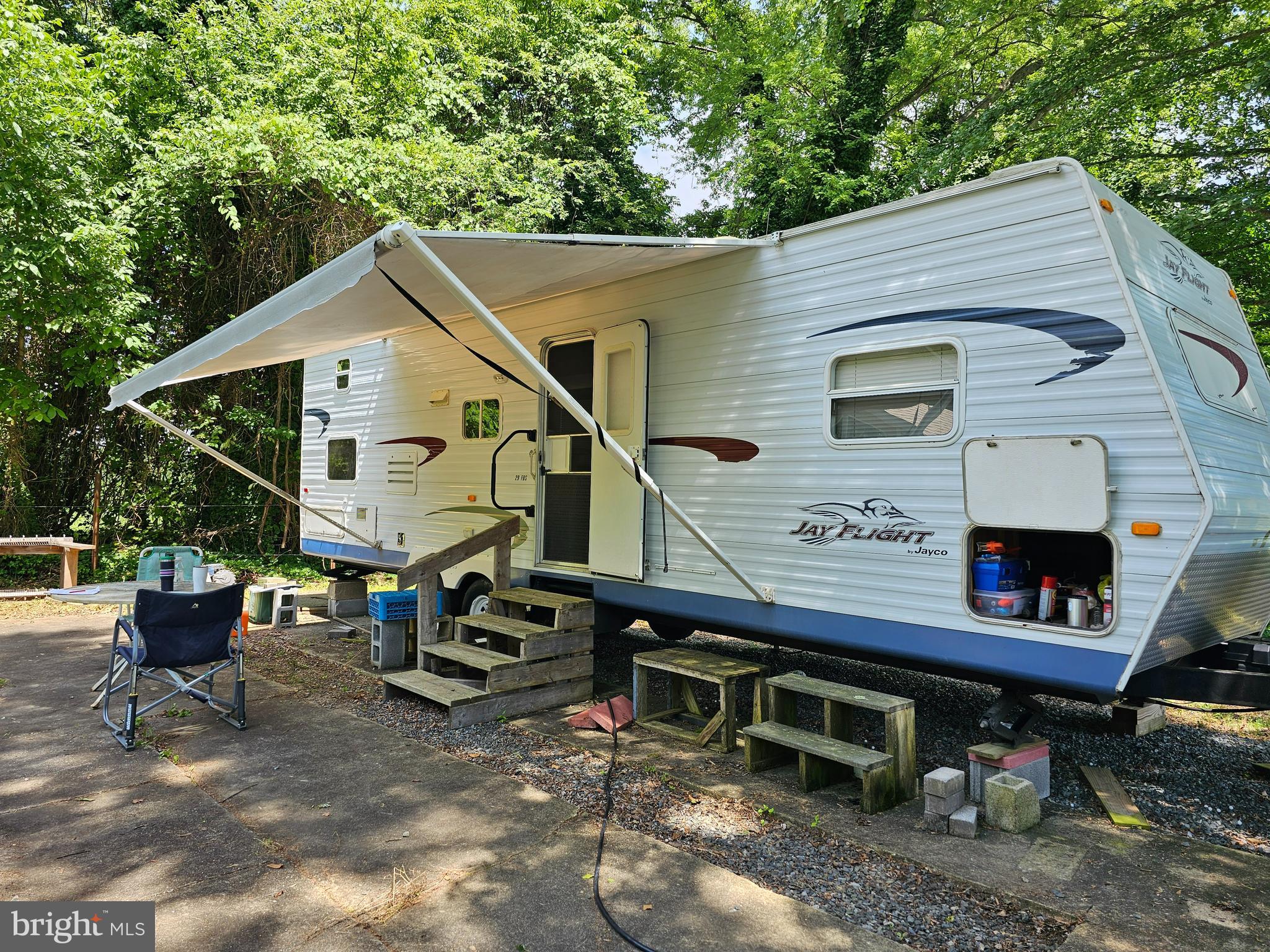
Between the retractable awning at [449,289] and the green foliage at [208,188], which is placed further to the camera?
the green foliage at [208,188]

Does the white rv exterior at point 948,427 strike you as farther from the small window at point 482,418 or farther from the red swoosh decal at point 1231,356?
the small window at point 482,418

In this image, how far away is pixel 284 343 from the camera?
6.48m

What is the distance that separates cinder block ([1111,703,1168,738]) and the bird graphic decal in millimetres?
1871

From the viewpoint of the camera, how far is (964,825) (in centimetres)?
345

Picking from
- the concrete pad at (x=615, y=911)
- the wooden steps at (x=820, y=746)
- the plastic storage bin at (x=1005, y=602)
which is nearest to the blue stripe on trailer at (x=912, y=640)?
the plastic storage bin at (x=1005, y=602)

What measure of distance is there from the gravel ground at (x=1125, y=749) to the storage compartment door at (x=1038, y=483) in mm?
1454

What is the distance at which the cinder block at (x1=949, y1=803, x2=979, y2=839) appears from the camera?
3445 millimetres

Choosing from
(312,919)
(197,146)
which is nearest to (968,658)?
(312,919)

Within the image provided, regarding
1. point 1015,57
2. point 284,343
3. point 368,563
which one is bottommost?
point 368,563

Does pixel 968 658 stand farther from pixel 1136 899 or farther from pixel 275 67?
pixel 275 67

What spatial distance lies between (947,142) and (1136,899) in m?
10.1

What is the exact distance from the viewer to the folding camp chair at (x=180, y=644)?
4535 millimetres

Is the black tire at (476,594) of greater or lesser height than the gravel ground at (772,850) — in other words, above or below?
above

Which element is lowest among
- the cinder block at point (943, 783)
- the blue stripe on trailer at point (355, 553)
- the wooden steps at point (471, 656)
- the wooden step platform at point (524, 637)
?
the cinder block at point (943, 783)
